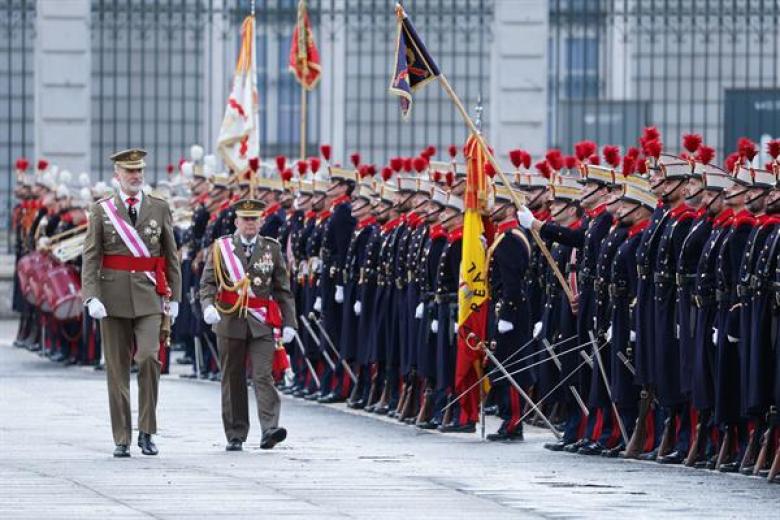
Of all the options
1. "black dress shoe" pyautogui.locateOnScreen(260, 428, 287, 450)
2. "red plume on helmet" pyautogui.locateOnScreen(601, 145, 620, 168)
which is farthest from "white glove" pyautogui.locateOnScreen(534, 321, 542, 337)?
"black dress shoe" pyautogui.locateOnScreen(260, 428, 287, 450)

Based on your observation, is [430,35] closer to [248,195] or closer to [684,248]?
[248,195]

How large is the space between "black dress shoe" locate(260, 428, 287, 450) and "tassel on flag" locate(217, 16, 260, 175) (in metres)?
10.5

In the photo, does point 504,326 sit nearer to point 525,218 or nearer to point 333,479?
point 525,218

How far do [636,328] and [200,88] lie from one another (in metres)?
20.5

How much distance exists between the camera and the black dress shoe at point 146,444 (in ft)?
48.3

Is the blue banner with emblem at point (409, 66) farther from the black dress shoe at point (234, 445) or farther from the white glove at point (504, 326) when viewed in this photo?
the black dress shoe at point (234, 445)

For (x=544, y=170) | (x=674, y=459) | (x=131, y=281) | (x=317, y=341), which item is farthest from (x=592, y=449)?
(x=317, y=341)

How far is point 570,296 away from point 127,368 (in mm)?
3004

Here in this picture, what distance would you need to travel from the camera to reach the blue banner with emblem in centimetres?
1698

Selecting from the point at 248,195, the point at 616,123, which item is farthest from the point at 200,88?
the point at 248,195

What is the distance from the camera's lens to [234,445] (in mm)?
15312

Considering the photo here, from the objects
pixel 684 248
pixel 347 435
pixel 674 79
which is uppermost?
pixel 674 79

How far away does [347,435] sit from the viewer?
16.7 meters

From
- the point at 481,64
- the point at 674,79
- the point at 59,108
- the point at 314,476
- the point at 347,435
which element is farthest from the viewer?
the point at 674,79
